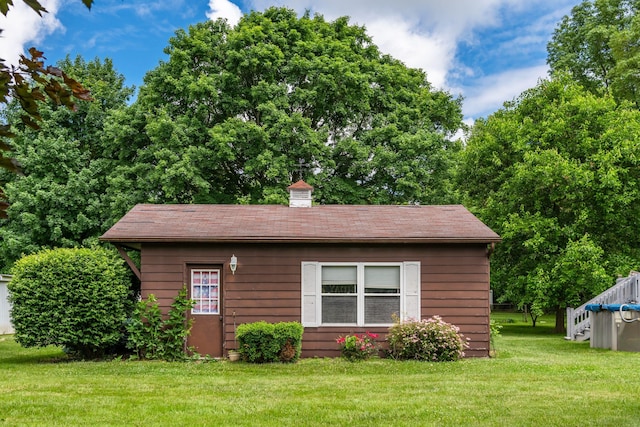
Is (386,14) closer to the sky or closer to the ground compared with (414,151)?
closer to the sky

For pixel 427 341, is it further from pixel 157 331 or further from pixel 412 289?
pixel 157 331

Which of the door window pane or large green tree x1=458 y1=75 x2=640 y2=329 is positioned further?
large green tree x1=458 y1=75 x2=640 y2=329

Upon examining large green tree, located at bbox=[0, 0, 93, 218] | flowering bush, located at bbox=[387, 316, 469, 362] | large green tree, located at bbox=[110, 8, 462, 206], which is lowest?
flowering bush, located at bbox=[387, 316, 469, 362]

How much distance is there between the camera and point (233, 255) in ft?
42.0

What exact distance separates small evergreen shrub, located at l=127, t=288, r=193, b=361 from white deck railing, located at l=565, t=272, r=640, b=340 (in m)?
10.4

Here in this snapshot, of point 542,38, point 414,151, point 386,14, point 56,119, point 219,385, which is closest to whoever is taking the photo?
point 219,385

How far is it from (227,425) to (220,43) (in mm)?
18192

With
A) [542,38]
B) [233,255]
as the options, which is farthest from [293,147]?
[542,38]

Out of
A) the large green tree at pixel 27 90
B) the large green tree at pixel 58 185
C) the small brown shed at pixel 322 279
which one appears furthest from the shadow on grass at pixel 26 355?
the large green tree at pixel 27 90

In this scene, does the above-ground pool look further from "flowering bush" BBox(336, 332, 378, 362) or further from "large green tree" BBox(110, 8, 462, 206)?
"large green tree" BBox(110, 8, 462, 206)

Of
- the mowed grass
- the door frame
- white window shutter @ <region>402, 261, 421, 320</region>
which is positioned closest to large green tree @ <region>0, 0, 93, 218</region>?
the mowed grass

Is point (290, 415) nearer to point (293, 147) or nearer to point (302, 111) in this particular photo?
point (293, 147)

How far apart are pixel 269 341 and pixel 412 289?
10.0ft

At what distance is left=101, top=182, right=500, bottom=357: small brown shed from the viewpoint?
12719 millimetres
